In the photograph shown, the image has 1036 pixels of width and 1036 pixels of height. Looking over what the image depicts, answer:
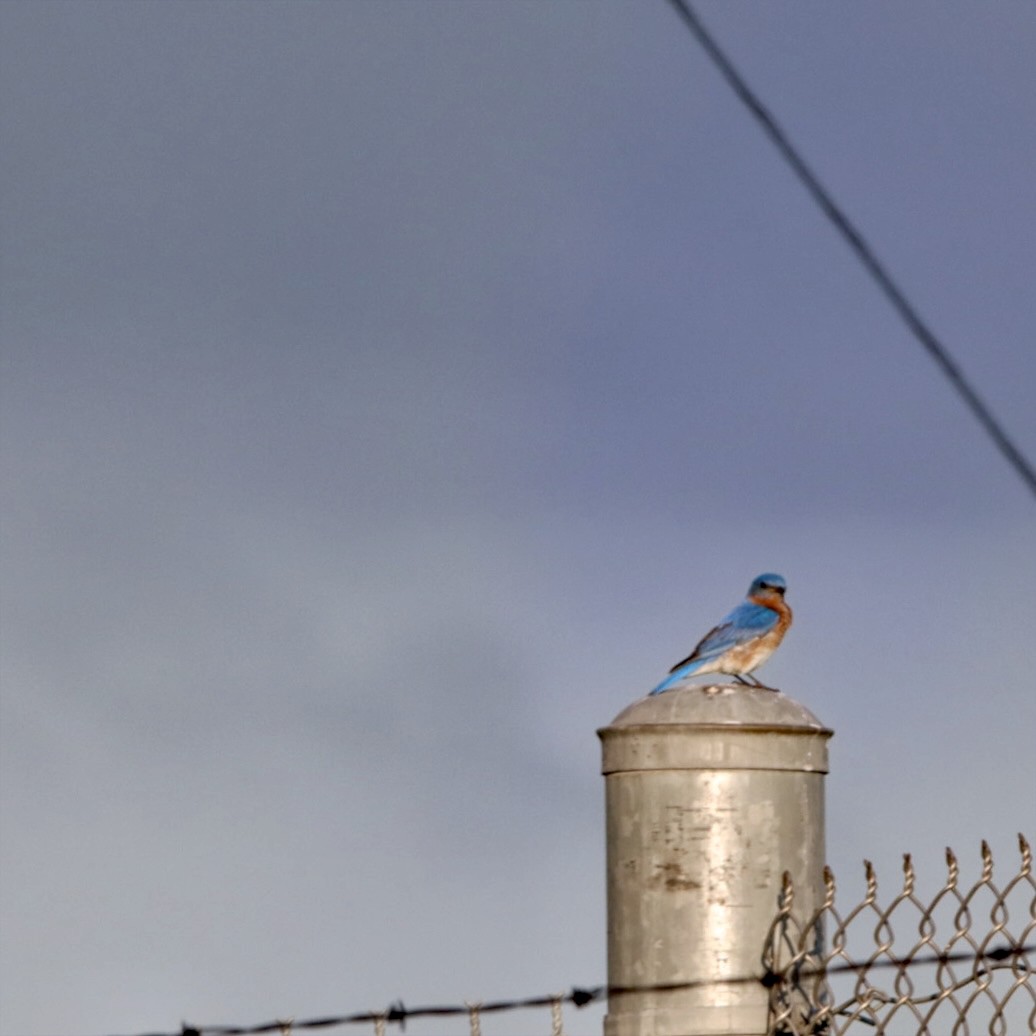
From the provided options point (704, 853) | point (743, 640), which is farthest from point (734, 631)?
point (704, 853)

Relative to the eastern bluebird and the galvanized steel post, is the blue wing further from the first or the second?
the galvanized steel post

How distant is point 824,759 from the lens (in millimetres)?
4832

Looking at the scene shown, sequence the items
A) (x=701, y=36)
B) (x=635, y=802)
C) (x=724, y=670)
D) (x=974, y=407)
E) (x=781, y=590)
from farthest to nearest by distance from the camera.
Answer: (x=781, y=590) < (x=724, y=670) < (x=701, y=36) < (x=635, y=802) < (x=974, y=407)

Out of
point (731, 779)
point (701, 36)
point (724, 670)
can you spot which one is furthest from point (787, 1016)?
point (724, 670)

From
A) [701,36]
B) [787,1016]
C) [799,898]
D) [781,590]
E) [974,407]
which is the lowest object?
[787,1016]

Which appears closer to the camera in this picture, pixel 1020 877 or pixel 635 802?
pixel 1020 877

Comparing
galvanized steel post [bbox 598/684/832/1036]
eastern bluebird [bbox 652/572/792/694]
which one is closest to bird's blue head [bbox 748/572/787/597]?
eastern bluebird [bbox 652/572/792/694]

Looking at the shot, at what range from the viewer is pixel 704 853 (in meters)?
4.64

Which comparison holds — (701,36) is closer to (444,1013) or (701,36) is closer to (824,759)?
(824,759)

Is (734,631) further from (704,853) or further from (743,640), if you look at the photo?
(704,853)

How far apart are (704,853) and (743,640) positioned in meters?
3.22

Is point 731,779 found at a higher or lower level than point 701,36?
lower

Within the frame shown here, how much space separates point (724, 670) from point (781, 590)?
1.02m

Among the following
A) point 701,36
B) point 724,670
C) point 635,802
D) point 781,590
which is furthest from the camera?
Result: point 781,590
